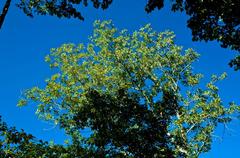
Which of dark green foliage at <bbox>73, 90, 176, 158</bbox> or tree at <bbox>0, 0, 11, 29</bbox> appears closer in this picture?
tree at <bbox>0, 0, 11, 29</bbox>

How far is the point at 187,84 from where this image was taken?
3180 centimetres

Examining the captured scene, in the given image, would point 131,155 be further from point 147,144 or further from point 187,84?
point 187,84

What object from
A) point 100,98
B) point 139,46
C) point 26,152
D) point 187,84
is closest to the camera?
point 26,152

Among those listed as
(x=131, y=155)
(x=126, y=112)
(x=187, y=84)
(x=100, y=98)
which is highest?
(x=187, y=84)

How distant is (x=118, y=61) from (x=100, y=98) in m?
5.43

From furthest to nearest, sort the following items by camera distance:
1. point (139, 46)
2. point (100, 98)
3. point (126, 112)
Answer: point (139, 46), point (100, 98), point (126, 112)

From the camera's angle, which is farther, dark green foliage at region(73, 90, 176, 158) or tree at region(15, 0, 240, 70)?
dark green foliage at region(73, 90, 176, 158)

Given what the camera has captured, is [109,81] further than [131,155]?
Yes

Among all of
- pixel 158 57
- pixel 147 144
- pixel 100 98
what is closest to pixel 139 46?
pixel 158 57

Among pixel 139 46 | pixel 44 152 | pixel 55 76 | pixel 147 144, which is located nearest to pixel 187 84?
pixel 139 46

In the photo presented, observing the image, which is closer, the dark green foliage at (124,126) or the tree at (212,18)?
the tree at (212,18)

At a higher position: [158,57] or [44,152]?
[158,57]

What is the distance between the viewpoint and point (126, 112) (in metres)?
27.4

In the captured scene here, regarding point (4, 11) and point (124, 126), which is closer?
point (4, 11)
